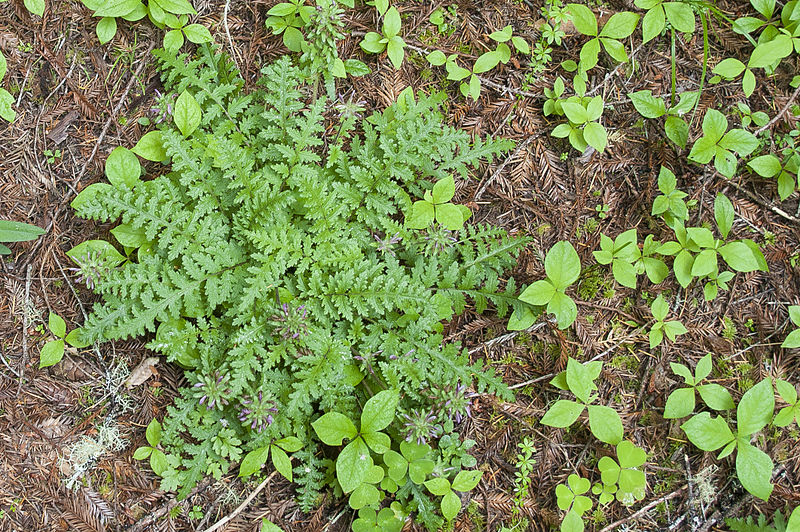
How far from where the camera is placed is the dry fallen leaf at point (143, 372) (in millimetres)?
3922

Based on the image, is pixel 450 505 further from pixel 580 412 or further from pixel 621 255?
pixel 621 255

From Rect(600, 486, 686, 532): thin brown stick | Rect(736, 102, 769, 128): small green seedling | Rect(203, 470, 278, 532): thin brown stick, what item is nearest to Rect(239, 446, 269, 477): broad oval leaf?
Rect(203, 470, 278, 532): thin brown stick

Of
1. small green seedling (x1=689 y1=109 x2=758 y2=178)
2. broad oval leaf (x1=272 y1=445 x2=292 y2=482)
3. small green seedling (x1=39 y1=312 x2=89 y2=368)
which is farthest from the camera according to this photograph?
small green seedling (x1=689 y1=109 x2=758 y2=178)

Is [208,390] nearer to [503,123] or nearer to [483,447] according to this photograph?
[483,447]

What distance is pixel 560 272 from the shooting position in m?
3.92

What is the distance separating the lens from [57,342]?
152 inches

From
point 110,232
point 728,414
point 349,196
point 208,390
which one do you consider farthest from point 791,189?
point 110,232

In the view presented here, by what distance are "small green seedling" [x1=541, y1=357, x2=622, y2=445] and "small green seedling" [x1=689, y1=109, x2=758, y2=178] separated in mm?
1765

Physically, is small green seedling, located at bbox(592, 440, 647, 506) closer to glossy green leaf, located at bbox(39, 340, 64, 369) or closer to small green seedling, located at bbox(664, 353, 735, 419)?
small green seedling, located at bbox(664, 353, 735, 419)

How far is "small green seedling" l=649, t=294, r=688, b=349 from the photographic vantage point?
13.4ft

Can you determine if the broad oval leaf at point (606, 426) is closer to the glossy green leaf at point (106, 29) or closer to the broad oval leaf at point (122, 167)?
the broad oval leaf at point (122, 167)

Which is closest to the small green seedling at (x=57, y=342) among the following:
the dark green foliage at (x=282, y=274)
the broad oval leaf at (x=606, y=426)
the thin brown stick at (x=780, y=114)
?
the dark green foliage at (x=282, y=274)

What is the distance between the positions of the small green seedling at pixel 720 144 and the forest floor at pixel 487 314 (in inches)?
6.2

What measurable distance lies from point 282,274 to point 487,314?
4.87 feet
